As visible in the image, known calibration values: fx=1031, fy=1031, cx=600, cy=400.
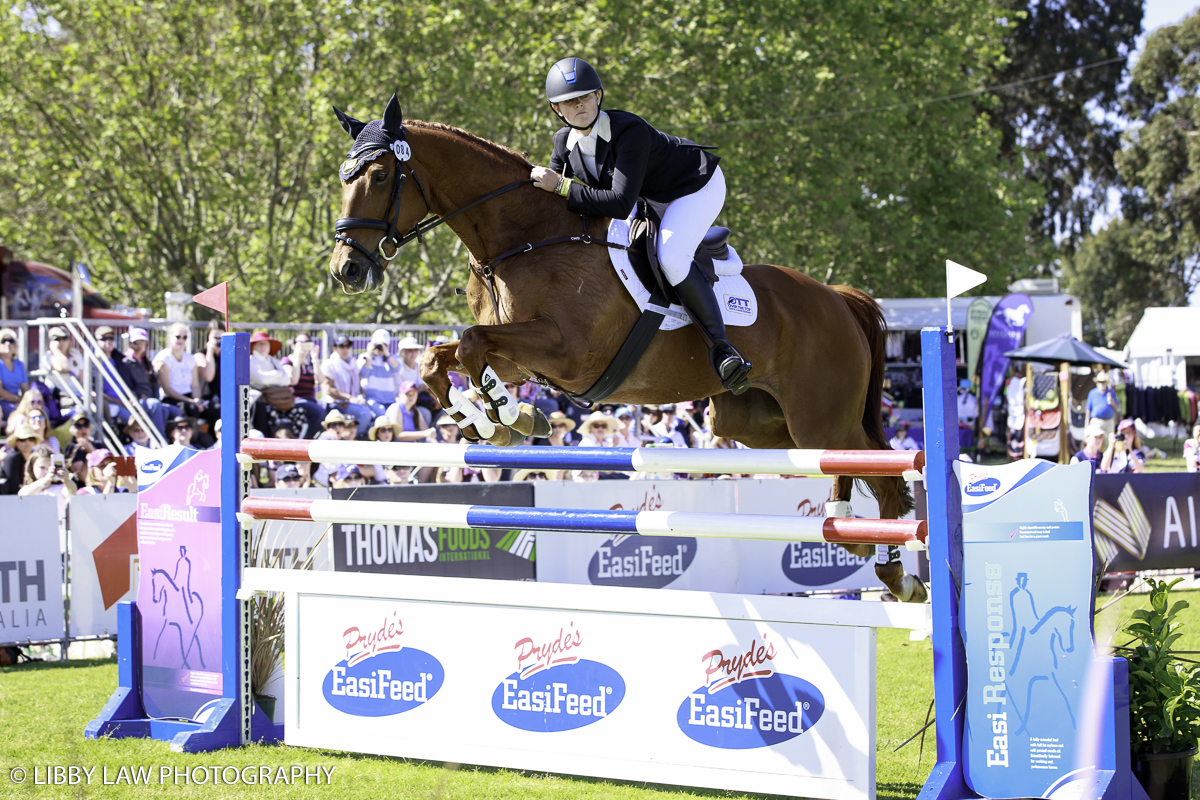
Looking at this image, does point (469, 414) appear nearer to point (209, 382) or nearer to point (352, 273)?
point (352, 273)

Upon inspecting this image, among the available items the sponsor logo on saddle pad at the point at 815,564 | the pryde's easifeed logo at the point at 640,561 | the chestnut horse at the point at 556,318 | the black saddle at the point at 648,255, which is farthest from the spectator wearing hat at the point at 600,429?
the black saddle at the point at 648,255

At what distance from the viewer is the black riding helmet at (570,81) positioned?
3.90m

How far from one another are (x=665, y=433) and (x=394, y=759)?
6.39m

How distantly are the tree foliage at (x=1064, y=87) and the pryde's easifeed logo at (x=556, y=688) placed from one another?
32.8 metres

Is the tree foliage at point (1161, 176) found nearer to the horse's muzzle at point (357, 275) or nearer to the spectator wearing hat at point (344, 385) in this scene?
the spectator wearing hat at point (344, 385)

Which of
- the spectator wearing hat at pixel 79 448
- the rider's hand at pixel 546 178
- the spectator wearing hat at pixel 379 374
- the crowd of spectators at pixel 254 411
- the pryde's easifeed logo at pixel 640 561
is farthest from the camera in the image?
the spectator wearing hat at pixel 379 374

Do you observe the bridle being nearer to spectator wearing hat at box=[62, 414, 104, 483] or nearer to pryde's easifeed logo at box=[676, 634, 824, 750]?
pryde's easifeed logo at box=[676, 634, 824, 750]

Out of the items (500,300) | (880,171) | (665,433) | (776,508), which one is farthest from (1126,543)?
(880,171)

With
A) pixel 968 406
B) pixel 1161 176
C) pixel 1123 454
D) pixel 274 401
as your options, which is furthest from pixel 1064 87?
pixel 274 401

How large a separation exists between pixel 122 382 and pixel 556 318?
636 centimetres

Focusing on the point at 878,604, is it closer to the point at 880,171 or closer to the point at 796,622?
the point at 796,622

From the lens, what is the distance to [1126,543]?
8445 millimetres

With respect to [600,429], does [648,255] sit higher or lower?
higher

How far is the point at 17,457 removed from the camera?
792 cm
